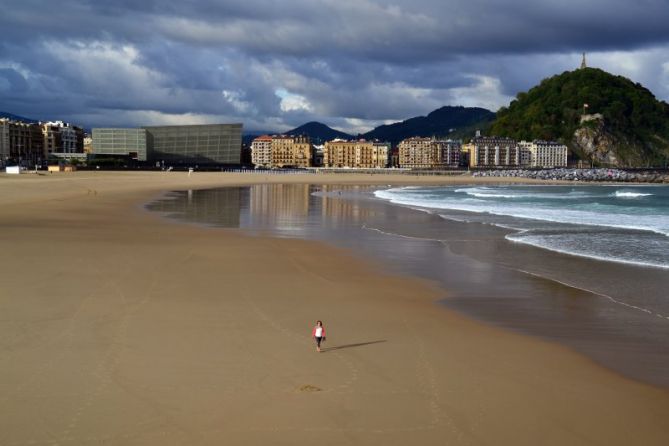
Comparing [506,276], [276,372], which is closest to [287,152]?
[506,276]

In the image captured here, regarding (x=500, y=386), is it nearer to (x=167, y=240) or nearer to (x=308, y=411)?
(x=308, y=411)

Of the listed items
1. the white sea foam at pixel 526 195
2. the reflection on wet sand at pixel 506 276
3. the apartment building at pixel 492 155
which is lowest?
the reflection on wet sand at pixel 506 276

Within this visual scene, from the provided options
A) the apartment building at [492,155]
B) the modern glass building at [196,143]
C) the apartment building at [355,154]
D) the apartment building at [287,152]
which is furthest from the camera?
the apartment building at [492,155]

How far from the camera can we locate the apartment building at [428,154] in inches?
7308

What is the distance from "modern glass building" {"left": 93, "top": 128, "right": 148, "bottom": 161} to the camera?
132 metres

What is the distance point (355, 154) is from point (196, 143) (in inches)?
2399

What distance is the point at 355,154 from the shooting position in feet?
618

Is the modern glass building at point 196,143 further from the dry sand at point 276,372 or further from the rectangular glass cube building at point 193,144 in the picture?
the dry sand at point 276,372

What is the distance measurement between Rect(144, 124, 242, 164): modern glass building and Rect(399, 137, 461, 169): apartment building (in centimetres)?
6315

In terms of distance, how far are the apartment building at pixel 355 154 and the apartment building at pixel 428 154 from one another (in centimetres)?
627

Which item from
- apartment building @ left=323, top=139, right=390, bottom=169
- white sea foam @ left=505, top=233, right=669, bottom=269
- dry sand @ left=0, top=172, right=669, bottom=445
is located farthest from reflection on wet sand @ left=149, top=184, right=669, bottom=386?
apartment building @ left=323, top=139, right=390, bottom=169

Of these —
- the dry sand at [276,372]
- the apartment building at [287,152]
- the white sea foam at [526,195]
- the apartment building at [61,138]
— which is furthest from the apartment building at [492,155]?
the dry sand at [276,372]

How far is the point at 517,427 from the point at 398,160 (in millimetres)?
194338

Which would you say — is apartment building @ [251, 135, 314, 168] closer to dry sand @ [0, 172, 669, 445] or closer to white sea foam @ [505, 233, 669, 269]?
white sea foam @ [505, 233, 669, 269]
